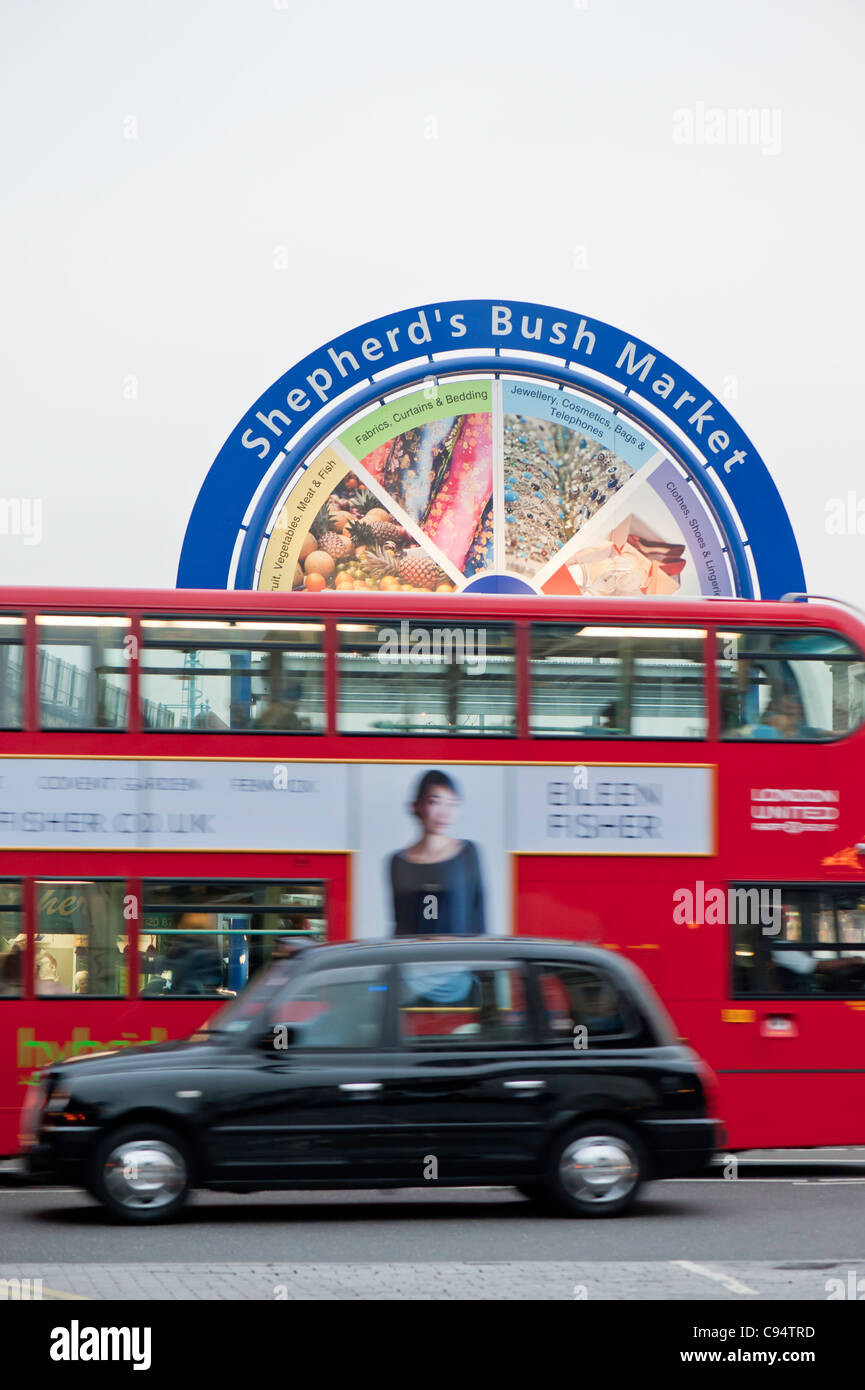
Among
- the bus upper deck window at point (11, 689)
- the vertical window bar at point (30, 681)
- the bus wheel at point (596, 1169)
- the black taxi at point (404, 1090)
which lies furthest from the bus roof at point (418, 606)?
the bus wheel at point (596, 1169)

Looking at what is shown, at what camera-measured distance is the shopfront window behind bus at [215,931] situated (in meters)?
12.7

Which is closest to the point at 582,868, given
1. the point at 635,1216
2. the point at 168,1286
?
the point at 635,1216

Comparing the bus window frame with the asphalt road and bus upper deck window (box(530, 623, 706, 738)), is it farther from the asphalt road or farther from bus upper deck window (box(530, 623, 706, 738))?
the asphalt road

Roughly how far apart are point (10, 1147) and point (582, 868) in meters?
4.49

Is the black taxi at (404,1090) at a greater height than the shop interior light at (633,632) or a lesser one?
lesser

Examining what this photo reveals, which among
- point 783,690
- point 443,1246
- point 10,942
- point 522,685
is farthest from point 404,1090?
point 783,690

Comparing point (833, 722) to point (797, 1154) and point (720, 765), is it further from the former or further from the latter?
point (797, 1154)

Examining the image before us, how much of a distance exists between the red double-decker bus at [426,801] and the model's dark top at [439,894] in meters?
0.02

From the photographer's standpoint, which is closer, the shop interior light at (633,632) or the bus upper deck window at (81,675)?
the bus upper deck window at (81,675)

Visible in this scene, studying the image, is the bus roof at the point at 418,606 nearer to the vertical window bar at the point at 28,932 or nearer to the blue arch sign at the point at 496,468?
the vertical window bar at the point at 28,932

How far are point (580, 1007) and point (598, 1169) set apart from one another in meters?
0.90

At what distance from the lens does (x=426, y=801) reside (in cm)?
1284

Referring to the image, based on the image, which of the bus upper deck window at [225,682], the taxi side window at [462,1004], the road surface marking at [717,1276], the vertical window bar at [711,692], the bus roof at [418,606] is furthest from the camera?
the vertical window bar at [711,692]

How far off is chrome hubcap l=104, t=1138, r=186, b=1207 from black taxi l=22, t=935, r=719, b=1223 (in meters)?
0.01
